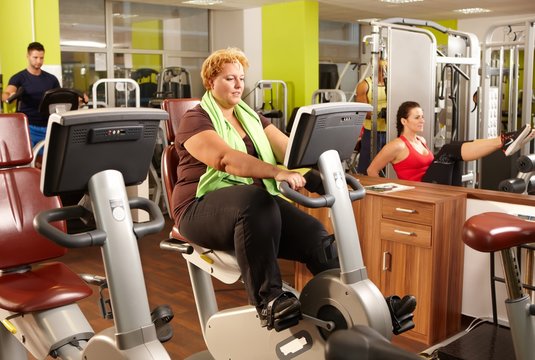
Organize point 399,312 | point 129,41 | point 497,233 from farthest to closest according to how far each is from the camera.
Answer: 1. point 129,41
2. point 399,312
3. point 497,233

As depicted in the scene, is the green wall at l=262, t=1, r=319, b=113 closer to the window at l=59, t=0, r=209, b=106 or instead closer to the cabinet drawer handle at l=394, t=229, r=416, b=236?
the window at l=59, t=0, r=209, b=106

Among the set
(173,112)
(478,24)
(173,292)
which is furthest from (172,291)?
(478,24)

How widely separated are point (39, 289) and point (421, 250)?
5.53 ft

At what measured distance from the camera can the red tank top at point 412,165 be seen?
375cm

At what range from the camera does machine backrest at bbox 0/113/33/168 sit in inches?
93.2

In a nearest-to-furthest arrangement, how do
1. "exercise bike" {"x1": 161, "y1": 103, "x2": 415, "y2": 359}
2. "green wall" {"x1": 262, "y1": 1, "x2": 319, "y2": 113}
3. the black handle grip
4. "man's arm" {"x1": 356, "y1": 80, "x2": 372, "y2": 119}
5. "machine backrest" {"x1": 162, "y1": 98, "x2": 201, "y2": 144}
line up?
the black handle grip → "exercise bike" {"x1": 161, "y1": 103, "x2": 415, "y2": 359} → "machine backrest" {"x1": 162, "y1": 98, "x2": 201, "y2": 144} → "man's arm" {"x1": 356, "y1": 80, "x2": 372, "y2": 119} → "green wall" {"x1": 262, "y1": 1, "x2": 319, "y2": 113}

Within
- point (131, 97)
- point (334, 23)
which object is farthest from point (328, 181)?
point (334, 23)

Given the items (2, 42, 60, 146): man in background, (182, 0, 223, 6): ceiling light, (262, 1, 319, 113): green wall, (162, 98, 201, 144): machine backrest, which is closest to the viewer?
(162, 98, 201, 144): machine backrest

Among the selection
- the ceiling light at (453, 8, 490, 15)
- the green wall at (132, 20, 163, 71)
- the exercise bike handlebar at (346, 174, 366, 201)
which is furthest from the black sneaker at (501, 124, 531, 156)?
the ceiling light at (453, 8, 490, 15)

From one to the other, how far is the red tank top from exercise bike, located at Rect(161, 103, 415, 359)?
1.52 m

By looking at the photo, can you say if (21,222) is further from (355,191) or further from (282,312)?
(355,191)

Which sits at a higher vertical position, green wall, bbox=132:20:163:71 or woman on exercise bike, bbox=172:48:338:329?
green wall, bbox=132:20:163:71

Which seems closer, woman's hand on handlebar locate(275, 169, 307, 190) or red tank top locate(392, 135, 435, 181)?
woman's hand on handlebar locate(275, 169, 307, 190)

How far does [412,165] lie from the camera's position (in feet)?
12.3
